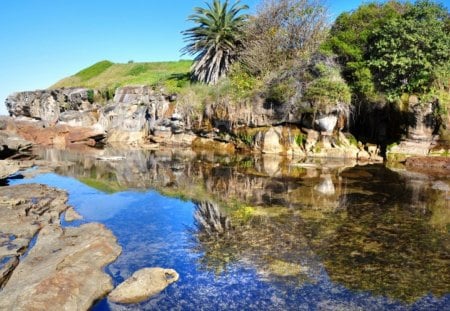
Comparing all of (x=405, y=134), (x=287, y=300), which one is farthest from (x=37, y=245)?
(x=405, y=134)

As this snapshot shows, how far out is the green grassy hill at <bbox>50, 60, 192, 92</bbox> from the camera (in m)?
42.6

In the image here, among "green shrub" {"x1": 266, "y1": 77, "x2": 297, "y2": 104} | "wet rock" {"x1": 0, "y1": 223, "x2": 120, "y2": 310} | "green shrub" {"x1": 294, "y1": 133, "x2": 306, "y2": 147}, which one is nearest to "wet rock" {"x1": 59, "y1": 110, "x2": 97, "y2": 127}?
"green shrub" {"x1": 266, "y1": 77, "x2": 297, "y2": 104}

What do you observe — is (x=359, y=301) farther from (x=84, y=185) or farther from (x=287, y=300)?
(x=84, y=185)

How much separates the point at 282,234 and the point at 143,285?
417cm

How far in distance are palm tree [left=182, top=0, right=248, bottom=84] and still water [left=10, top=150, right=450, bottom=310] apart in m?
15.8

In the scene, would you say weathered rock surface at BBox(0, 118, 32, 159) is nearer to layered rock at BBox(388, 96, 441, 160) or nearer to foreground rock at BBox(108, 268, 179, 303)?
foreground rock at BBox(108, 268, 179, 303)

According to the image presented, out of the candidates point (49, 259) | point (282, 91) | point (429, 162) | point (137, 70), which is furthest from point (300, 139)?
point (137, 70)

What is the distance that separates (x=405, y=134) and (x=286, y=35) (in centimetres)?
1175

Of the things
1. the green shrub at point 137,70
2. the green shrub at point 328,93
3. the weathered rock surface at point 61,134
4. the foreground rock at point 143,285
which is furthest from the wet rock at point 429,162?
the green shrub at point 137,70

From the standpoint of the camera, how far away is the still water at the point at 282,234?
6.76m

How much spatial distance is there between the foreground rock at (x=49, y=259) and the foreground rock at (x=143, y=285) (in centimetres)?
29

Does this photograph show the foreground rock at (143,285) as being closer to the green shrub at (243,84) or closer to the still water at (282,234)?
the still water at (282,234)

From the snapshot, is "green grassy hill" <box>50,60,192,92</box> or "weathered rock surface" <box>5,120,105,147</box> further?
"green grassy hill" <box>50,60,192,92</box>

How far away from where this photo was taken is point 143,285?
22.5 feet
